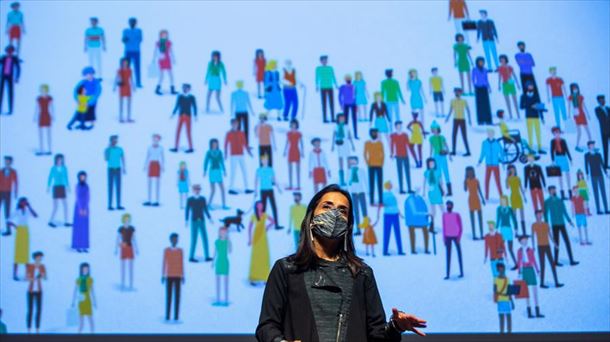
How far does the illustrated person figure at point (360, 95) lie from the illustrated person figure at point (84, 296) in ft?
7.21

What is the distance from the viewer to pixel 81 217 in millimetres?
5395

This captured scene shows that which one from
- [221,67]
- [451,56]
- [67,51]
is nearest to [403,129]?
[451,56]

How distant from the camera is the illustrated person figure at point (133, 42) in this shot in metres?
5.70

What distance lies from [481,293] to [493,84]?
1.57m

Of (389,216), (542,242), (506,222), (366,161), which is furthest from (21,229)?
(542,242)

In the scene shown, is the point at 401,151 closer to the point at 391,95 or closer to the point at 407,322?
the point at 391,95

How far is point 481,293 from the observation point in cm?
534

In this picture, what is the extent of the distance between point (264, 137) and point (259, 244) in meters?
0.78

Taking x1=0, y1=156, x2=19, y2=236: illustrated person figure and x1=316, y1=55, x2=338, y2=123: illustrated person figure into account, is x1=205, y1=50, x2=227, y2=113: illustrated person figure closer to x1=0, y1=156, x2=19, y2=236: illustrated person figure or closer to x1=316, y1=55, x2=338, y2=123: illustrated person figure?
x1=316, y1=55, x2=338, y2=123: illustrated person figure

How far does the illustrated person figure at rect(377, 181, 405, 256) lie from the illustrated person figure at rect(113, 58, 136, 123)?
6.22 ft

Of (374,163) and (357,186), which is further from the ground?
(374,163)

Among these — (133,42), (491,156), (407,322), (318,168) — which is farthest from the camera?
(133,42)

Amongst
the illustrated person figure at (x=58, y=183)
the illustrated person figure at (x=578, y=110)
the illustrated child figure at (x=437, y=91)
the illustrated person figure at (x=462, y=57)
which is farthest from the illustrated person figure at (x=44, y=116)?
the illustrated person figure at (x=578, y=110)

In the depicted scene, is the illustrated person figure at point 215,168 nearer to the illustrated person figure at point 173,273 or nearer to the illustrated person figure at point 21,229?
the illustrated person figure at point 173,273
